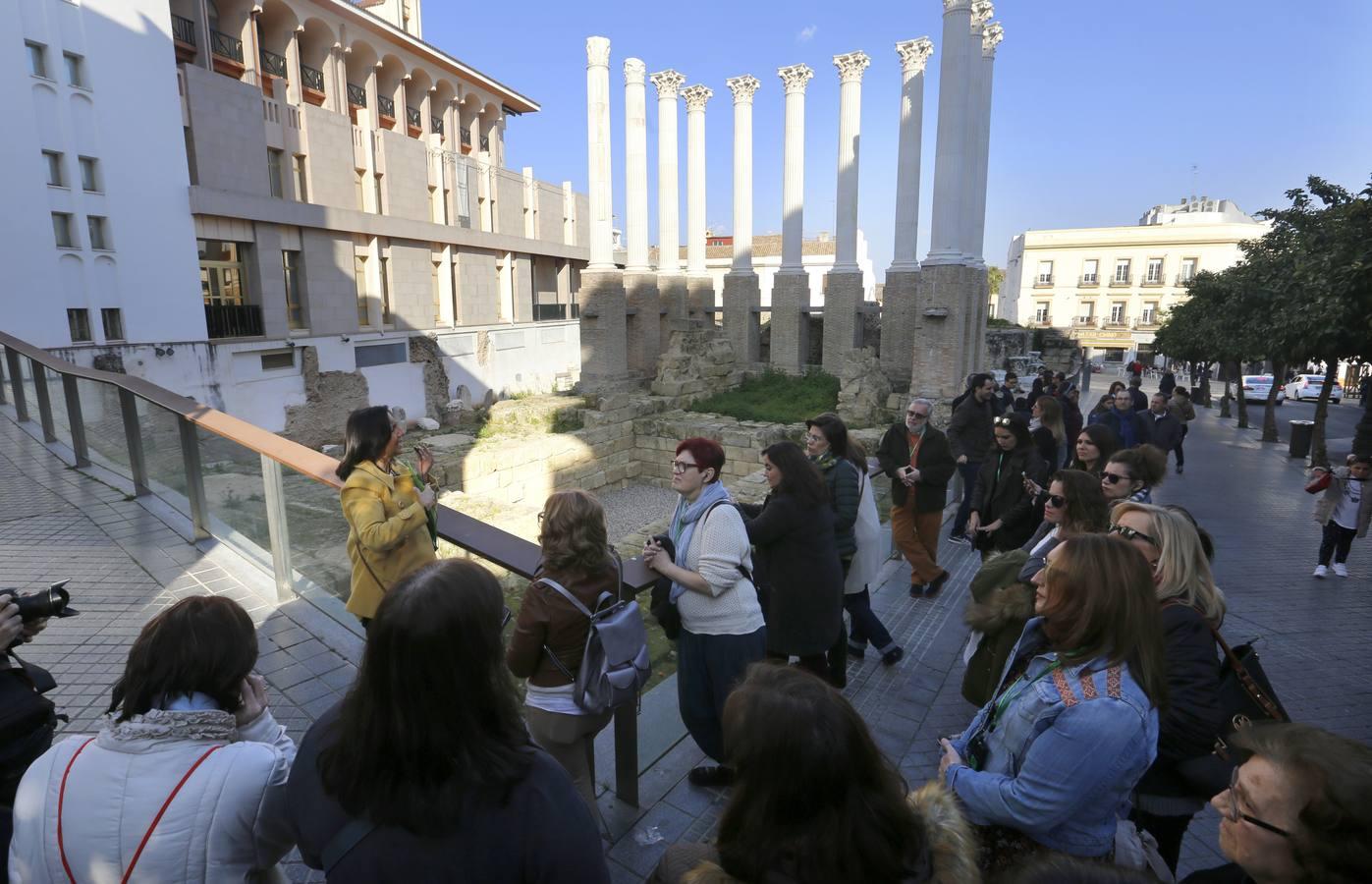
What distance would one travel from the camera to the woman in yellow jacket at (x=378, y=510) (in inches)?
117

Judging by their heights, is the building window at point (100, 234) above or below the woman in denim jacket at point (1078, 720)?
above

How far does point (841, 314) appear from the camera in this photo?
22.0 m

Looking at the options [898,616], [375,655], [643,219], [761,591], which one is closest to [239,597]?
[761,591]

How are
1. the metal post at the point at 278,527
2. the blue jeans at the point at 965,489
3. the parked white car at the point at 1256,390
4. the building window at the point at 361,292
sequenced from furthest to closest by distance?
the parked white car at the point at 1256,390
the building window at the point at 361,292
the blue jeans at the point at 965,489
the metal post at the point at 278,527

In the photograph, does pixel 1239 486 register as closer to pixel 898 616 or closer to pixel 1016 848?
pixel 898 616

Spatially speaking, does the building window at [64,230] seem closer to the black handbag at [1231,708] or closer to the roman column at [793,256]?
the roman column at [793,256]

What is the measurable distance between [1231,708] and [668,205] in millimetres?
23967

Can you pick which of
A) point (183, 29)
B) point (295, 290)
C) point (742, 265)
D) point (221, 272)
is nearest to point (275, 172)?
point (295, 290)

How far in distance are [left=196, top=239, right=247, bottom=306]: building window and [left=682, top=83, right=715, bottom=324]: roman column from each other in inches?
550

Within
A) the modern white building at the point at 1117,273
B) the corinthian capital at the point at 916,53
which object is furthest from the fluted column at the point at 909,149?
the modern white building at the point at 1117,273

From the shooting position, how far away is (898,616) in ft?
18.9

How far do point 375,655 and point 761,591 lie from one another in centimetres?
275

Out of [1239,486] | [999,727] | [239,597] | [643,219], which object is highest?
[643,219]

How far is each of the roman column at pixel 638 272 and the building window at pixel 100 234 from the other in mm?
13610
